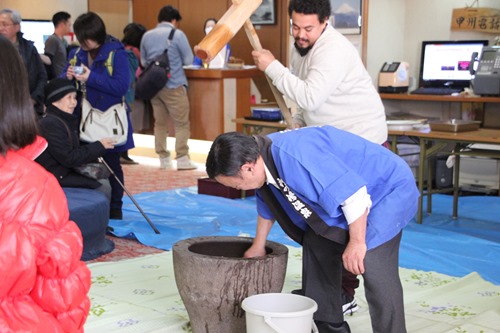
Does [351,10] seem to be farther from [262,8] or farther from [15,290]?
[15,290]

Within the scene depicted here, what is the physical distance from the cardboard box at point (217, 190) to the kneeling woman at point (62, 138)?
168 cm

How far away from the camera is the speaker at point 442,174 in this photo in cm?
577

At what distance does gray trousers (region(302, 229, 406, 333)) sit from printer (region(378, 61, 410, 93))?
4196 millimetres

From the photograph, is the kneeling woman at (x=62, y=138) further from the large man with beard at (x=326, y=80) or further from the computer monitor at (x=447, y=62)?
the computer monitor at (x=447, y=62)

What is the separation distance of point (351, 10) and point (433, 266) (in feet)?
11.0

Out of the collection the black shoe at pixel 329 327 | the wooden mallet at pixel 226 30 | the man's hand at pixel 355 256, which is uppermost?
the wooden mallet at pixel 226 30

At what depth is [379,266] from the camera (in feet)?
7.93

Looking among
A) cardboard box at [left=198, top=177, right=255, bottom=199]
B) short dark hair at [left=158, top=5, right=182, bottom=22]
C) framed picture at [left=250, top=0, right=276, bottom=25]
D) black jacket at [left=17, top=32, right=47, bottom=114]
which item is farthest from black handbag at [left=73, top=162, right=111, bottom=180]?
framed picture at [left=250, top=0, right=276, bottom=25]

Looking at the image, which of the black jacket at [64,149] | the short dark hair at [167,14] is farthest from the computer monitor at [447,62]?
the black jacket at [64,149]

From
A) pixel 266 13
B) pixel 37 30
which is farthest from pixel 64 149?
pixel 37 30

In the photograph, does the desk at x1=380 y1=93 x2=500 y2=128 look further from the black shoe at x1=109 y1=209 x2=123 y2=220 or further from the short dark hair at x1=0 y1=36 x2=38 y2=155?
the short dark hair at x1=0 y1=36 x2=38 y2=155

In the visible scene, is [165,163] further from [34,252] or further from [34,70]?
[34,252]

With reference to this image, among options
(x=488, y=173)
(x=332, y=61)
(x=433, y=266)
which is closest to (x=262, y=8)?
(x=488, y=173)

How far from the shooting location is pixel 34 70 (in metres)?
5.38
